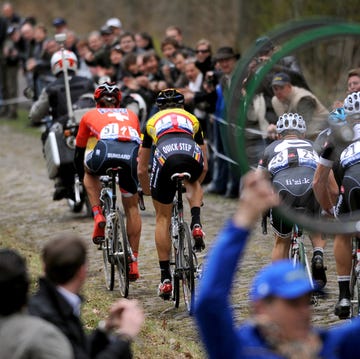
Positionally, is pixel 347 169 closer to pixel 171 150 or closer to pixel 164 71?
pixel 171 150

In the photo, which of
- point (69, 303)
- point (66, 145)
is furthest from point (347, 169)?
point (66, 145)

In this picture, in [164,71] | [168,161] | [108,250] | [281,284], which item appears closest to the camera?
[281,284]

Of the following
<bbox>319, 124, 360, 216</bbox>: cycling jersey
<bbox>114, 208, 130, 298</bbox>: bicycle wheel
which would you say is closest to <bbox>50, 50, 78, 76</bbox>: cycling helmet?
<bbox>114, 208, 130, 298</bbox>: bicycle wheel

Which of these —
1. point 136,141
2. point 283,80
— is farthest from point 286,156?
point 136,141

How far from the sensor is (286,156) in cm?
1111

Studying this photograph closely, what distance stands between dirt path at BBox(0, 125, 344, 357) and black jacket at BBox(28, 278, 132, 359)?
4789 mm

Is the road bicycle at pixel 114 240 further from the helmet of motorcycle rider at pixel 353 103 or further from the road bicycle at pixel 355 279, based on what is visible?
the helmet of motorcycle rider at pixel 353 103

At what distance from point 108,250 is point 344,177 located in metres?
3.57

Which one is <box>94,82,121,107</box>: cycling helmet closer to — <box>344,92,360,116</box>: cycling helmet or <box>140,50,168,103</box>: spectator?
<box>344,92,360,116</box>: cycling helmet

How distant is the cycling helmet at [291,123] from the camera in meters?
10.7

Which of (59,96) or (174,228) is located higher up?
(59,96)

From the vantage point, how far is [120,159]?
12789 mm

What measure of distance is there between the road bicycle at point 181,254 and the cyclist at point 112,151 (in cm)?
82

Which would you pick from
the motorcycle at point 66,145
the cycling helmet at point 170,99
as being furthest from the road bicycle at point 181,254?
the motorcycle at point 66,145
